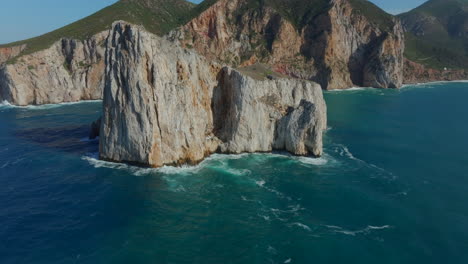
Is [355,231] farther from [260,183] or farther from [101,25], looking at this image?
[101,25]

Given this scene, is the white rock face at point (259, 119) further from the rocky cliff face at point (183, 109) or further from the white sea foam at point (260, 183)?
the white sea foam at point (260, 183)

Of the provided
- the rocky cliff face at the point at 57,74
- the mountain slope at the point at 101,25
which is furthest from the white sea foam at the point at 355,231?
the mountain slope at the point at 101,25

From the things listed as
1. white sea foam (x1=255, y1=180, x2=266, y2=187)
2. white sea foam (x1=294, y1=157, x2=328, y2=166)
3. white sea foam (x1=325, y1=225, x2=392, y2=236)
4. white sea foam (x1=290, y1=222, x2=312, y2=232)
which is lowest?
white sea foam (x1=325, y1=225, x2=392, y2=236)

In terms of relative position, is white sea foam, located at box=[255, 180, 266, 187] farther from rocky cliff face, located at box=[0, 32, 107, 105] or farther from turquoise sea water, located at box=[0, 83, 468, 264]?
rocky cliff face, located at box=[0, 32, 107, 105]

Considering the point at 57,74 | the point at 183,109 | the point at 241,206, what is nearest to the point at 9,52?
the point at 57,74

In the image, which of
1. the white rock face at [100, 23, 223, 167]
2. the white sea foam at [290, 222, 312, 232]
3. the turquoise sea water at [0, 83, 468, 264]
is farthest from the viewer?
the white rock face at [100, 23, 223, 167]

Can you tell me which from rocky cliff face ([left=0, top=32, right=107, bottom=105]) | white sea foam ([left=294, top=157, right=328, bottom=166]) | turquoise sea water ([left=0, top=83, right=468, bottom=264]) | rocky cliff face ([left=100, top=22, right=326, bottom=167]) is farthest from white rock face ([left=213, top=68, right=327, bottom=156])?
rocky cliff face ([left=0, top=32, right=107, bottom=105])

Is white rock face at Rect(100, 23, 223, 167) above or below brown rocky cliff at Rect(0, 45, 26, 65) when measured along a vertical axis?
below
